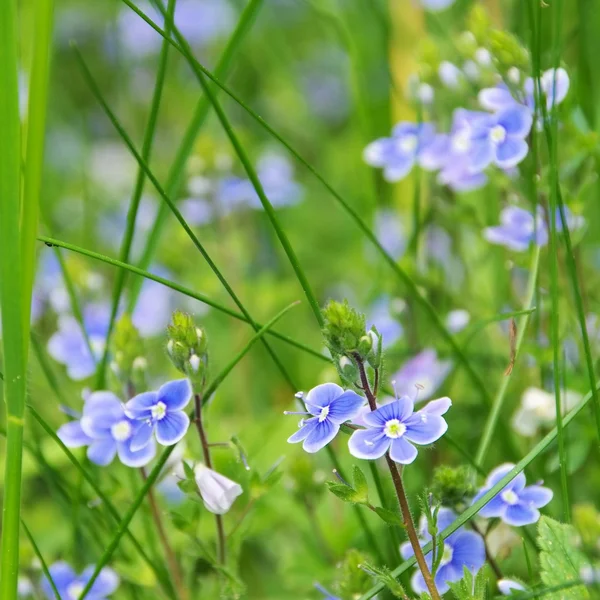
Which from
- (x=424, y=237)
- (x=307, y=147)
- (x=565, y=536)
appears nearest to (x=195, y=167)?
(x=424, y=237)

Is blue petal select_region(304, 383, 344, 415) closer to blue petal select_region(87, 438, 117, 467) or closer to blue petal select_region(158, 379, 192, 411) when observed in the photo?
blue petal select_region(158, 379, 192, 411)

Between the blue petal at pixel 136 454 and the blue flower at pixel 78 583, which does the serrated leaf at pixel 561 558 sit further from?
the blue flower at pixel 78 583

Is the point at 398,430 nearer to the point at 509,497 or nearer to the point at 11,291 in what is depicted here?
the point at 509,497

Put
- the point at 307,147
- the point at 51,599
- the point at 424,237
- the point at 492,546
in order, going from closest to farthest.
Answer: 1. the point at 492,546
2. the point at 51,599
3. the point at 424,237
4. the point at 307,147

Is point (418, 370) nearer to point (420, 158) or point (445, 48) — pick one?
point (420, 158)

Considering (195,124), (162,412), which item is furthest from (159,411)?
(195,124)

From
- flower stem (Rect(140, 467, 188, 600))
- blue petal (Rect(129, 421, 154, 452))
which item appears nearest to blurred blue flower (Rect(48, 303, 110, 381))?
flower stem (Rect(140, 467, 188, 600))
